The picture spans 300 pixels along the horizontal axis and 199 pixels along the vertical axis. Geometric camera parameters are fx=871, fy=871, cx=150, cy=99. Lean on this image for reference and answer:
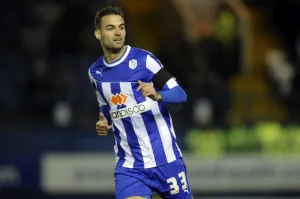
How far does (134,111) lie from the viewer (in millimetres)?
5898

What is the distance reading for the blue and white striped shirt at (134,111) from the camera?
589cm

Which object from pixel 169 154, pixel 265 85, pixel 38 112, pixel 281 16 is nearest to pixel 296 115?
pixel 265 85

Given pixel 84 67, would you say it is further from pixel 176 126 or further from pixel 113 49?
pixel 113 49

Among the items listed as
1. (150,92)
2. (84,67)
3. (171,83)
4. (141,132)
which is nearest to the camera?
(150,92)

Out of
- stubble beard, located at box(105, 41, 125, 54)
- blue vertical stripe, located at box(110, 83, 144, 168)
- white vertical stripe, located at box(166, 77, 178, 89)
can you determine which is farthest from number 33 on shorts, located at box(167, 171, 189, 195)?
stubble beard, located at box(105, 41, 125, 54)

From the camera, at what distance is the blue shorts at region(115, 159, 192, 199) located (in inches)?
233

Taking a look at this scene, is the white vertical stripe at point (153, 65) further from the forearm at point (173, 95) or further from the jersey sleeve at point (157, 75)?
the forearm at point (173, 95)

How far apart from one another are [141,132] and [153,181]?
1.15 ft

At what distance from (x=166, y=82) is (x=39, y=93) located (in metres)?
4.82

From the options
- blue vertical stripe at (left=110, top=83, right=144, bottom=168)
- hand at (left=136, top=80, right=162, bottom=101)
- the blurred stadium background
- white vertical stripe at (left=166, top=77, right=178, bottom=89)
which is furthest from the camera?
the blurred stadium background

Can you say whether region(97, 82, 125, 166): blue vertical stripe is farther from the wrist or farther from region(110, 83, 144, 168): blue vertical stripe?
the wrist

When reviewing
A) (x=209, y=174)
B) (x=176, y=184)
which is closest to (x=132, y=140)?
(x=176, y=184)

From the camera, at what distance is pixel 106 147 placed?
1041cm

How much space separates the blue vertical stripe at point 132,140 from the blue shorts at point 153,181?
6 centimetres
